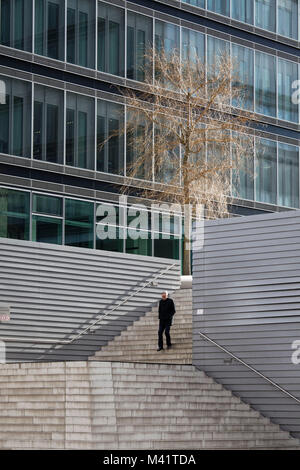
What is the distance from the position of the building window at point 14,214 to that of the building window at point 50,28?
5103mm

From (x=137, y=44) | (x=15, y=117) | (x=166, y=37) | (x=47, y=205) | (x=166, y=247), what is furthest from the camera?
(x=166, y=37)

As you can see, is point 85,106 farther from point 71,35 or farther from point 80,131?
point 71,35

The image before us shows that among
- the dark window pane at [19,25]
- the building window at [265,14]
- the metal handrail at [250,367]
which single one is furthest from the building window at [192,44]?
the metal handrail at [250,367]

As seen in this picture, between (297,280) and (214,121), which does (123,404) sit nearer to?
(297,280)

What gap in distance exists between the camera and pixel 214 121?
3791 centimetres

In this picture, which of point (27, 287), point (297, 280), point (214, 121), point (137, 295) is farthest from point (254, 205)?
point (297, 280)

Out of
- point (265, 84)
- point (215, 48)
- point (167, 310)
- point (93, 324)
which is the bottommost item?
point (93, 324)

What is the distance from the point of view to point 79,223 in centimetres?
3588

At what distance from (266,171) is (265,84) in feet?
11.9

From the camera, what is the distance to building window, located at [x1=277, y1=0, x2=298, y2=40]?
151ft

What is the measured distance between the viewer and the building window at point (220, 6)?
1671 inches

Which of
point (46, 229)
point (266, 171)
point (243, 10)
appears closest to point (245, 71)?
point (243, 10)

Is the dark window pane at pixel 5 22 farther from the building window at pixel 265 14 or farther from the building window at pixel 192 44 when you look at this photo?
the building window at pixel 265 14

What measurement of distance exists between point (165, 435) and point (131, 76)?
18.5m
